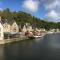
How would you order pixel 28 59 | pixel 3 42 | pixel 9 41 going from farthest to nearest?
pixel 9 41 < pixel 3 42 < pixel 28 59

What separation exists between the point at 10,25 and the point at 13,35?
21444 mm

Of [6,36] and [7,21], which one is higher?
[7,21]

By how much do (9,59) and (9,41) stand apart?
36294 millimetres

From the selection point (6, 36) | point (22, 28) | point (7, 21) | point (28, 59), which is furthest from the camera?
point (22, 28)

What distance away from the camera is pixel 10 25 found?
12094cm

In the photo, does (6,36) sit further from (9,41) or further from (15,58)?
(15,58)

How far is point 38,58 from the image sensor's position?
165 ft

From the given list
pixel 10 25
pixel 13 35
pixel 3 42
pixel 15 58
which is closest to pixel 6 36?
pixel 13 35

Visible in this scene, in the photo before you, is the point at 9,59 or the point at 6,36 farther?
the point at 6,36

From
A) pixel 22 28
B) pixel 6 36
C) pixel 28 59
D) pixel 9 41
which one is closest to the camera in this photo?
pixel 28 59

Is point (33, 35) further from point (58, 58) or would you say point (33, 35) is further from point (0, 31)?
point (58, 58)

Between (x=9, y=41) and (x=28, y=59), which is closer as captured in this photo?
(x=28, y=59)

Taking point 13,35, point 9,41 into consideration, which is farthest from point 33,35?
point 9,41

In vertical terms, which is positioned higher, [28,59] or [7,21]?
[7,21]
